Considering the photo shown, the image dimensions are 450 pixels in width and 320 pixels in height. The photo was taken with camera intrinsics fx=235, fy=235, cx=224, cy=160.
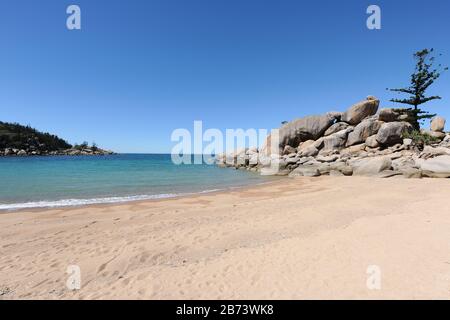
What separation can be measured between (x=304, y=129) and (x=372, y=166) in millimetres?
16513

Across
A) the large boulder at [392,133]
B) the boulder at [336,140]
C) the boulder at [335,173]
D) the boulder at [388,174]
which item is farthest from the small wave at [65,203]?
the large boulder at [392,133]

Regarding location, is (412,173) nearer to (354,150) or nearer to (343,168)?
(343,168)

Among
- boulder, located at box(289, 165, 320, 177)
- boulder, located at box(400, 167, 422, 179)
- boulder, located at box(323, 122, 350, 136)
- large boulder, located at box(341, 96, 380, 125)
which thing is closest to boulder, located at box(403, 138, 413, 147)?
large boulder, located at box(341, 96, 380, 125)

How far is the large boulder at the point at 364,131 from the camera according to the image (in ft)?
102

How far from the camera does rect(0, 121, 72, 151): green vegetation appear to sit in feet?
321

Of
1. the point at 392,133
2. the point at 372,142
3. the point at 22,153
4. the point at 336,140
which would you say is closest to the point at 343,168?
the point at 372,142

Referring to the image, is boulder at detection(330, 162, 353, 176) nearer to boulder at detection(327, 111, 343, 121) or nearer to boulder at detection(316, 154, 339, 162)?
boulder at detection(316, 154, 339, 162)

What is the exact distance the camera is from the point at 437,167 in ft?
59.4

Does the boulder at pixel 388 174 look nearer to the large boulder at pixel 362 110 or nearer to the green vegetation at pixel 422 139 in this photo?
the green vegetation at pixel 422 139

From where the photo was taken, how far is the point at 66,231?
26.7 ft

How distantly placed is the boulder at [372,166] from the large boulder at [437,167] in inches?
107

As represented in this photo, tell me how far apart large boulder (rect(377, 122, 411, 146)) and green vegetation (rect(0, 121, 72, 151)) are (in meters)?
126
